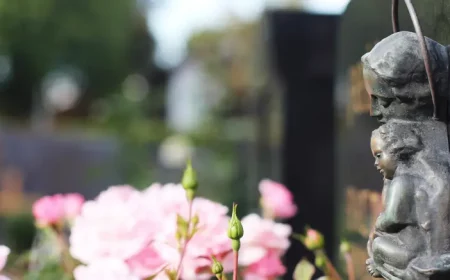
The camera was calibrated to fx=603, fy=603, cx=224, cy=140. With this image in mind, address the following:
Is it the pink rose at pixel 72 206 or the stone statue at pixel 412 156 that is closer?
the stone statue at pixel 412 156

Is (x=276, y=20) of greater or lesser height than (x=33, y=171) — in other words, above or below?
above

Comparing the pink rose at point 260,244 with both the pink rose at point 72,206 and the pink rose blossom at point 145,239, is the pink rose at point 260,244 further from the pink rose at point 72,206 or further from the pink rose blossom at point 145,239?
the pink rose at point 72,206

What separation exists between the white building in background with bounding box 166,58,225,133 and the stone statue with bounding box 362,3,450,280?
24.5m

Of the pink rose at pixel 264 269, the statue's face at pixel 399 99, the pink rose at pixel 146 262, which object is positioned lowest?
the pink rose at pixel 264 269

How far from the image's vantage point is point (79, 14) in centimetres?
2019

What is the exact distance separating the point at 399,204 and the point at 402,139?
0.08 meters

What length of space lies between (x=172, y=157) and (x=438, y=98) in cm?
937

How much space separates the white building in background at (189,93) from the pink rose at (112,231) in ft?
80.3

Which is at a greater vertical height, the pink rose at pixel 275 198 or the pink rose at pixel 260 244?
the pink rose at pixel 275 198

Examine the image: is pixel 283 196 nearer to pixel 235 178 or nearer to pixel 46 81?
pixel 235 178

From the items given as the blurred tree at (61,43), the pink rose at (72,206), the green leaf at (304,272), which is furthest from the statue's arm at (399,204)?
the blurred tree at (61,43)

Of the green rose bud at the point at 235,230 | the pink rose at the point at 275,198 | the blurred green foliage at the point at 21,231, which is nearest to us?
the green rose bud at the point at 235,230

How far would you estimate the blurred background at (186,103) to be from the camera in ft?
11.4

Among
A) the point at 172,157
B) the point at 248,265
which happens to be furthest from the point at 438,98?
the point at 172,157
